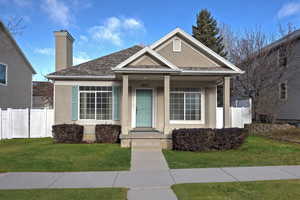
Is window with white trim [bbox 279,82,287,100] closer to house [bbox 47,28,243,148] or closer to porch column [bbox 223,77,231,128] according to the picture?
house [bbox 47,28,243,148]

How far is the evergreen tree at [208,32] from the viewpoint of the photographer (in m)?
28.8

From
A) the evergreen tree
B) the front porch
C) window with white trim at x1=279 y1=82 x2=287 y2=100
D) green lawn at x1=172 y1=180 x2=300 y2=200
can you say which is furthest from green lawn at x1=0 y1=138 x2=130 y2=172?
the evergreen tree

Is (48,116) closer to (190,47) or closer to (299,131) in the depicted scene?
(190,47)

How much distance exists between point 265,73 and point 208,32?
1290cm

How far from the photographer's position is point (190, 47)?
12.4m

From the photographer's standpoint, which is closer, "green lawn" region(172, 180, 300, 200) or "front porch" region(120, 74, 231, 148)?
"green lawn" region(172, 180, 300, 200)

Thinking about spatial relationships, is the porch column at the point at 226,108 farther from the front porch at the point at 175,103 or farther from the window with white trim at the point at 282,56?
the window with white trim at the point at 282,56

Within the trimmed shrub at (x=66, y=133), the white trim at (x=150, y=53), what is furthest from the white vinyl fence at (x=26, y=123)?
the white trim at (x=150, y=53)

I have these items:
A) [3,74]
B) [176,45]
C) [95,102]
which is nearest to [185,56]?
[176,45]

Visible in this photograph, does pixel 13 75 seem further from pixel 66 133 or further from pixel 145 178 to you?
pixel 145 178

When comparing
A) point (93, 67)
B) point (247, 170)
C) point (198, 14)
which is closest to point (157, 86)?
point (93, 67)

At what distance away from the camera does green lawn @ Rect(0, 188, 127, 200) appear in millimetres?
4590

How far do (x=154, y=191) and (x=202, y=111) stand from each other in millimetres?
8766

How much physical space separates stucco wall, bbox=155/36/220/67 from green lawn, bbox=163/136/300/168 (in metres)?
4.72
